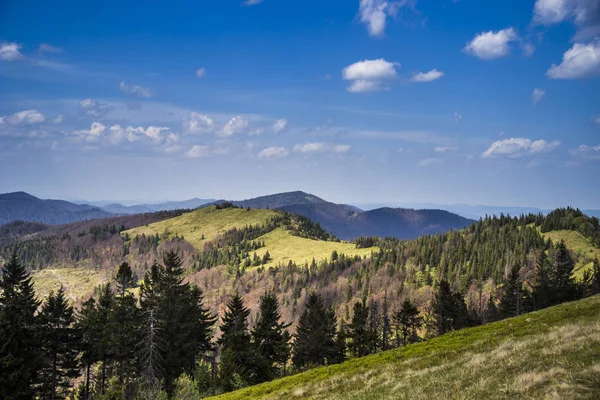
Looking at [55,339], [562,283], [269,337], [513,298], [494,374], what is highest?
[494,374]

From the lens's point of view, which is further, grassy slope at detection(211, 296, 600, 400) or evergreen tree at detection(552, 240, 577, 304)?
evergreen tree at detection(552, 240, 577, 304)

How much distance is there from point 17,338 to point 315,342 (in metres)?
46.1

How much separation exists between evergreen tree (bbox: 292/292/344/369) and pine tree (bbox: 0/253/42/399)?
42.4 m

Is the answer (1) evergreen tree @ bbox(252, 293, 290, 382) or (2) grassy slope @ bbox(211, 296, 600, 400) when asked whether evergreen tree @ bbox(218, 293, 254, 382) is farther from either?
(2) grassy slope @ bbox(211, 296, 600, 400)

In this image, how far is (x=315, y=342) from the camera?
71500mm

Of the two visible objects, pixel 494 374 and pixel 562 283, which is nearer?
pixel 494 374

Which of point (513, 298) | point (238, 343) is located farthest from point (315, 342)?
point (513, 298)

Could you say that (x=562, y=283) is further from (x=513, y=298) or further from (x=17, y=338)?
(x=17, y=338)

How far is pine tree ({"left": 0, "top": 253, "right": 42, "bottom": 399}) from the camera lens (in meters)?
38.8

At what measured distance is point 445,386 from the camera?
16953 millimetres

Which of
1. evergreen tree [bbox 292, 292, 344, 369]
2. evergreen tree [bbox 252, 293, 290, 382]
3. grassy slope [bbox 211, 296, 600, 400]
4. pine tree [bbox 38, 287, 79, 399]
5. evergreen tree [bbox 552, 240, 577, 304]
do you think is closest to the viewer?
grassy slope [bbox 211, 296, 600, 400]

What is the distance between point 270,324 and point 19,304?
36.7m

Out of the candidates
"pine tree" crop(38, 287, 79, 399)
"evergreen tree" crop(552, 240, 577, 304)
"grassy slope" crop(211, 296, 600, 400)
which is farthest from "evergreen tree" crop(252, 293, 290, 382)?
"evergreen tree" crop(552, 240, 577, 304)

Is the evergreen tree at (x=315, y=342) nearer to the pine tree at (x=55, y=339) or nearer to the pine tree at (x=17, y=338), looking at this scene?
the pine tree at (x=55, y=339)
